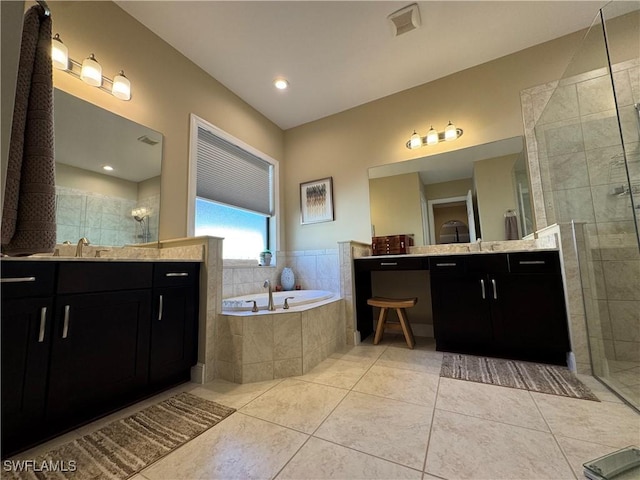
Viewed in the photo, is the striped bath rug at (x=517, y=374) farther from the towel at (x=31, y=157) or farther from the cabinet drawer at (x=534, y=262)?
the towel at (x=31, y=157)

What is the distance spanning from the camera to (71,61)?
1.67 meters

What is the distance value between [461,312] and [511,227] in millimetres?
986

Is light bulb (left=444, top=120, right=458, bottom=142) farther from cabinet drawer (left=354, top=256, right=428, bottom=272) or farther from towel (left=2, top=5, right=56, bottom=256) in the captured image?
towel (left=2, top=5, right=56, bottom=256)

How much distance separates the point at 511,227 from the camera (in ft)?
7.88

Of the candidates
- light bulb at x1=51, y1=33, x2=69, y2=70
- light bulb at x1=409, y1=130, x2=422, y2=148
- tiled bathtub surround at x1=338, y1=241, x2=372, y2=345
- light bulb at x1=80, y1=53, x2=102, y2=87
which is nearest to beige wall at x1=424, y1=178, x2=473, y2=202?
light bulb at x1=409, y1=130, x2=422, y2=148

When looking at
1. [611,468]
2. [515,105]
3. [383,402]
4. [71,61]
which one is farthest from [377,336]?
[71,61]

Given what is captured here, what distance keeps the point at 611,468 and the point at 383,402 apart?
87 cm

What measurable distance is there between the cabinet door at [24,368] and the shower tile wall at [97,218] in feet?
1.89

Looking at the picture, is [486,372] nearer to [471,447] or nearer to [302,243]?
[471,447]

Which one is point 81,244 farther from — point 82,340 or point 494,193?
point 494,193

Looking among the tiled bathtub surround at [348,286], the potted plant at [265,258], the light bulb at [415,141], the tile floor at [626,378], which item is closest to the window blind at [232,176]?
the potted plant at [265,258]

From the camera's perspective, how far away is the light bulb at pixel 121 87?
1.86 metres

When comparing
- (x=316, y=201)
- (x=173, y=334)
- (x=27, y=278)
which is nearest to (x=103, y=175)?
(x=27, y=278)

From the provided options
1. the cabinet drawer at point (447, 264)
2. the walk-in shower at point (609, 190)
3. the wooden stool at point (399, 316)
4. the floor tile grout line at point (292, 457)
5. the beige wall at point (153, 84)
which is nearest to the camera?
the floor tile grout line at point (292, 457)
